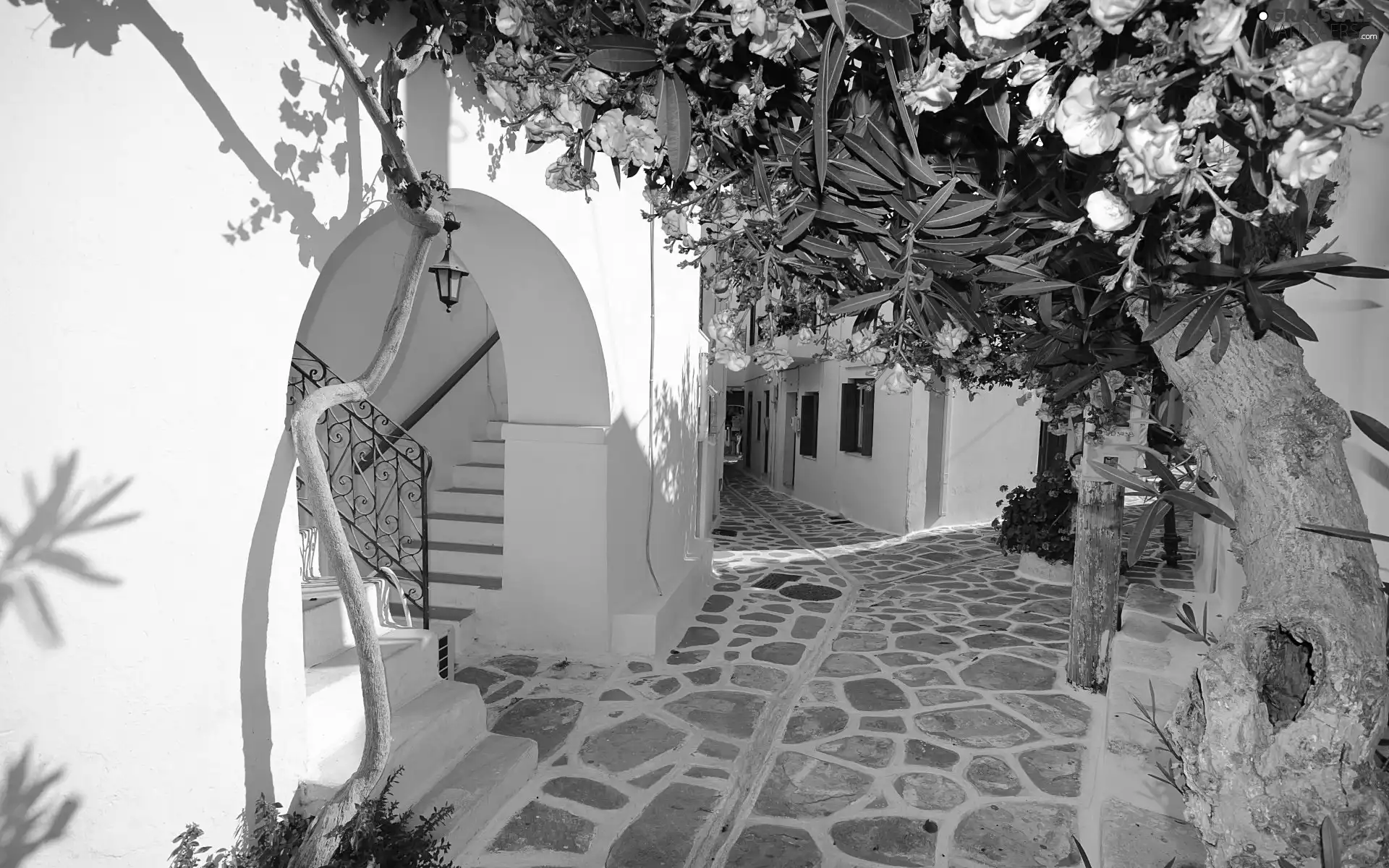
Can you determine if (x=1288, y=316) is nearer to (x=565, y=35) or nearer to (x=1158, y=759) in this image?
(x=565, y=35)

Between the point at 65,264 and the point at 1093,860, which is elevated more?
the point at 65,264

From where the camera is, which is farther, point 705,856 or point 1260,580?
point 705,856

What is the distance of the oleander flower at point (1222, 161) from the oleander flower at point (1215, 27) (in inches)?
4.3

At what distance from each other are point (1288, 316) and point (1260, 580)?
38 cm

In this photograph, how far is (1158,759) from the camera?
9.90 ft

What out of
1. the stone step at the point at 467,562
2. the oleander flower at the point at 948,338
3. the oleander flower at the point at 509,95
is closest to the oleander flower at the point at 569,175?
the oleander flower at the point at 509,95

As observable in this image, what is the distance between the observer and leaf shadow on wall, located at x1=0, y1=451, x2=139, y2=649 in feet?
5.67

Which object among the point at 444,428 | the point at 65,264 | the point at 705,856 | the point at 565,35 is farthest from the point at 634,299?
the point at 565,35

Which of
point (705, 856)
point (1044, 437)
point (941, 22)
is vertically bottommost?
point (705, 856)

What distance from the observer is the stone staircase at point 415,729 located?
9.77ft

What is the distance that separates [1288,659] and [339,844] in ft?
7.83

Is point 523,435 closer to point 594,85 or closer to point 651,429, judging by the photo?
point 651,429

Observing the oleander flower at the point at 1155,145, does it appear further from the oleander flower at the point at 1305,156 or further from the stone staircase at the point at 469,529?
the stone staircase at the point at 469,529

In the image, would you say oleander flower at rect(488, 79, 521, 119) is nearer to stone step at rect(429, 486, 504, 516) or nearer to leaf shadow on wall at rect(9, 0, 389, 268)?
leaf shadow on wall at rect(9, 0, 389, 268)
